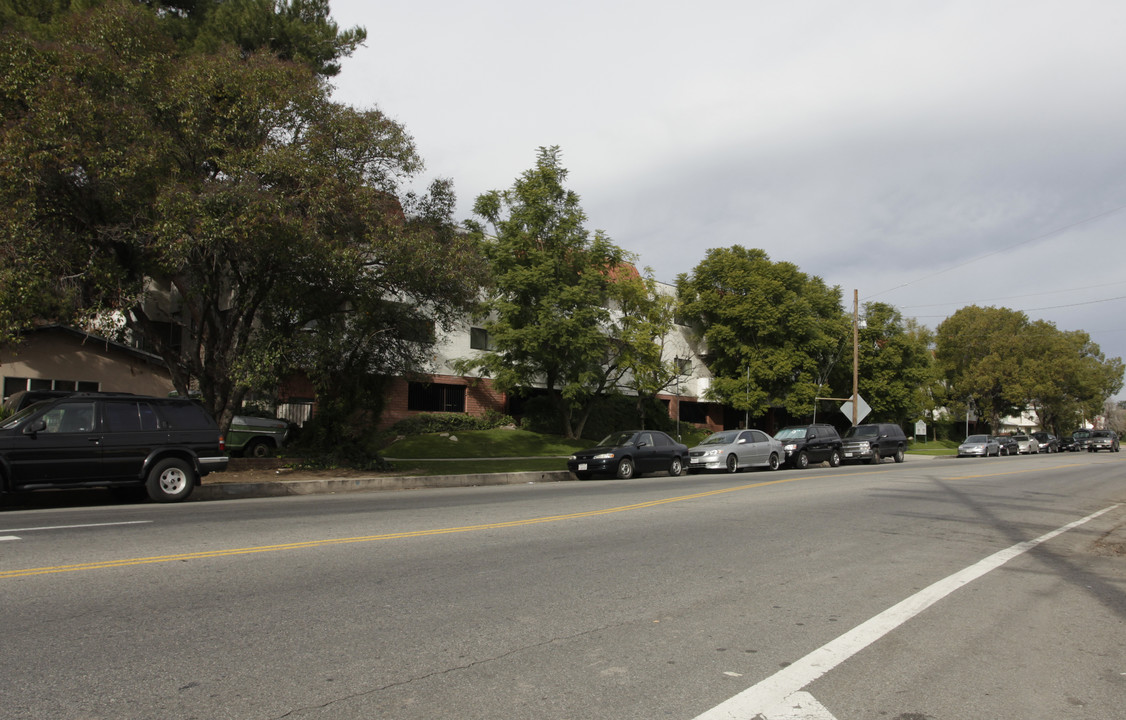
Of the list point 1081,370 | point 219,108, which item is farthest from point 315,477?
point 1081,370

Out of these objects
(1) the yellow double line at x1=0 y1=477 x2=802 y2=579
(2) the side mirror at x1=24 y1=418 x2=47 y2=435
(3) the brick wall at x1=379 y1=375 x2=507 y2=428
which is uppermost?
(3) the brick wall at x1=379 y1=375 x2=507 y2=428

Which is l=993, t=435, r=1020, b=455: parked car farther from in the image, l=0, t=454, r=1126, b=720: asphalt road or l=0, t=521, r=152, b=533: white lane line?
l=0, t=521, r=152, b=533: white lane line

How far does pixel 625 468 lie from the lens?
22.2 metres

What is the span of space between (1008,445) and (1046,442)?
41.9ft

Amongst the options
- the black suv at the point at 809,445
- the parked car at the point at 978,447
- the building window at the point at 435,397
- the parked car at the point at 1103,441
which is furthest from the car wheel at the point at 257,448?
the parked car at the point at 1103,441

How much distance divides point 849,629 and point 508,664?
8.81ft

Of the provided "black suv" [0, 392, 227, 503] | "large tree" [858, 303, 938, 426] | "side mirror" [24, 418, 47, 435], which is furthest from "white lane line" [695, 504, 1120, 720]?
"large tree" [858, 303, 938, 426]

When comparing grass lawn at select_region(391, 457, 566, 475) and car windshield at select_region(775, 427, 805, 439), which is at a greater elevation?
car windshield at select_region(775, 427, 805, 439)

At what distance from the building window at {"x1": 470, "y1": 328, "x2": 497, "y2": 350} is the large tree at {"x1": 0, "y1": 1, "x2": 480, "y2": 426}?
16.9 meters

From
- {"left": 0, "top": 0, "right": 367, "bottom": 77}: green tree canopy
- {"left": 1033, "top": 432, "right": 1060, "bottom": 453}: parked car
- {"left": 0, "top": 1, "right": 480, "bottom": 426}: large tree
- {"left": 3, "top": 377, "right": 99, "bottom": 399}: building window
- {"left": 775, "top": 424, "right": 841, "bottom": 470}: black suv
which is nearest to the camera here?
{"left": 0, "top": 1, "right": 480, "bottom": 426}: large tree

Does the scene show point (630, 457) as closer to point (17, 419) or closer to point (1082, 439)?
point (17, 419)

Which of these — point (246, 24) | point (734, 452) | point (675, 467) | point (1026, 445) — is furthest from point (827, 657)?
point (1026, 445)

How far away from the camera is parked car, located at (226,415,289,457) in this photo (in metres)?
24.4

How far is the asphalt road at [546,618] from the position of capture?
14.0 ft
